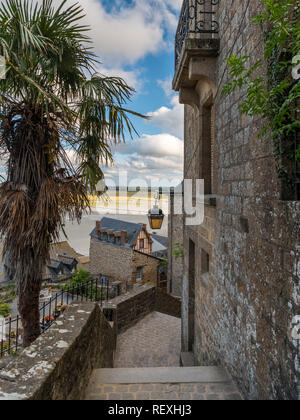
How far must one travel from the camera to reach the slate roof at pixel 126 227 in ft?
78.4

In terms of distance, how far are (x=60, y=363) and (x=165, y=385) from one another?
1.46 metres

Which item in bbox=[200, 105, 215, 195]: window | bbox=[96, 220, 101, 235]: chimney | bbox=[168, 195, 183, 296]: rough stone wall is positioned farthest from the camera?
bbox=[96, 220, 101, 235]: chimney

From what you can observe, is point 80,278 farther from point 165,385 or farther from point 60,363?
point 60,363

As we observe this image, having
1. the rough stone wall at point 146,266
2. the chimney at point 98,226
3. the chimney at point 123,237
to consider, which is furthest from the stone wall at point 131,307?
the chimney at point 98,226

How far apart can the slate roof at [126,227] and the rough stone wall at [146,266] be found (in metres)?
1.47

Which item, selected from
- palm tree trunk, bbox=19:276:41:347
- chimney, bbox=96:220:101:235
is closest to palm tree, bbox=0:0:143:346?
palm tree trunk, bbox=19:276:41:347

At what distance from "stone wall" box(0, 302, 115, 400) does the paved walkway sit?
2.35m

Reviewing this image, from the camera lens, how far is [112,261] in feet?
77.9

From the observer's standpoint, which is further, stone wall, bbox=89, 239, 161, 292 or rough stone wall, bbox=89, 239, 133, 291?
rough stone wall, bbox=89, 239, 133, 291

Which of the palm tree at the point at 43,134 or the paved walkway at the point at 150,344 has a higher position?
the palm tree at the point at 43,134

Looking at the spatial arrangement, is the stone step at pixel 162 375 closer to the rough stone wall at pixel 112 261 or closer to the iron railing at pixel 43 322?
the iron railing at pixel 43 322

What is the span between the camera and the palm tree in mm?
4055

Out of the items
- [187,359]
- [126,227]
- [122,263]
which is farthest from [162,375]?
[126,227]

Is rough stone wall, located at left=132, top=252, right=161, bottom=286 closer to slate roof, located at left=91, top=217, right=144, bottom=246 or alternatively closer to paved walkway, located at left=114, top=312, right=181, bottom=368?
slate roof, located at left=91, top=217, right=144, bottom=246
